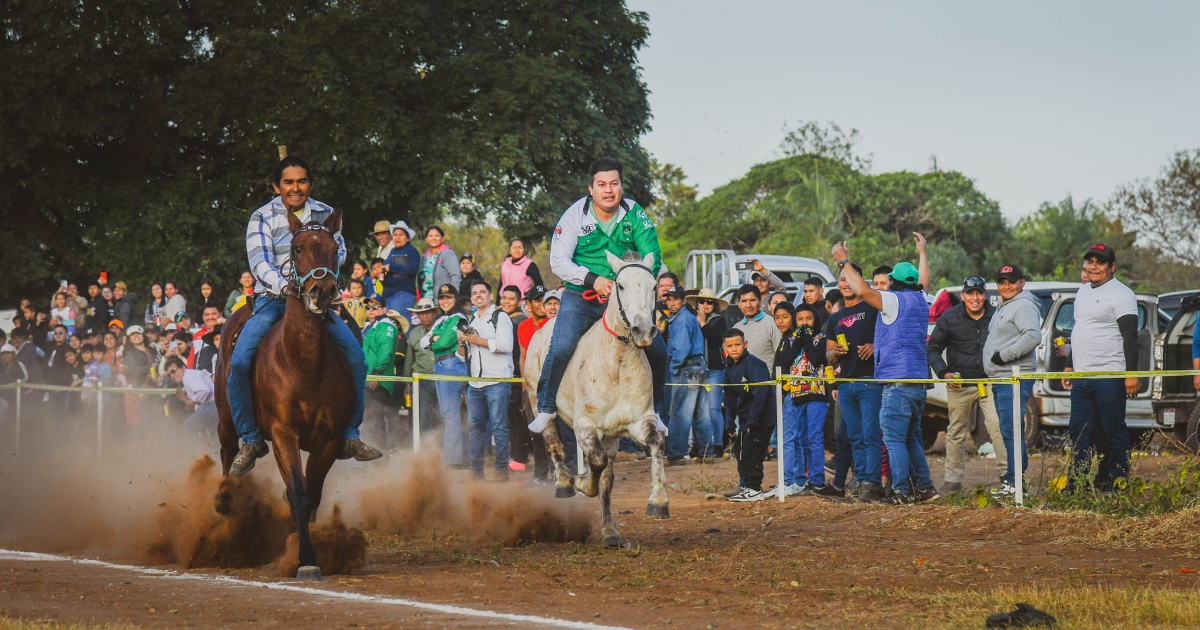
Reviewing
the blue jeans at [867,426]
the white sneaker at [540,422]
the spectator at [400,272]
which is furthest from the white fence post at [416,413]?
the white sneaker at [540,422]

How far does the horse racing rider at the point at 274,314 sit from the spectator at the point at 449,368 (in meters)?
6.92

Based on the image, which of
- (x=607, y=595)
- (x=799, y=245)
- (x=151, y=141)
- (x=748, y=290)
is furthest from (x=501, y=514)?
(x=799, y=245)

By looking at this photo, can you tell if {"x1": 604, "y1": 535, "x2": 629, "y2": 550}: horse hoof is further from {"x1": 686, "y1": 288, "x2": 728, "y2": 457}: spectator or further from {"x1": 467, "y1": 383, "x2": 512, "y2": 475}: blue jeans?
{"x1": 686, "y1": 288, "x2": 728, "y2": 457}: spectator

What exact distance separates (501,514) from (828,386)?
16.2 ft

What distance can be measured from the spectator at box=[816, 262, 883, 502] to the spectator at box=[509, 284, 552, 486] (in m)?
3.42

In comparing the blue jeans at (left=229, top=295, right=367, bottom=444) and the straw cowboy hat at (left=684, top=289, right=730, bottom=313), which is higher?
the straw cowboy hat at (left=684, top=289, right=730, bottom=313)

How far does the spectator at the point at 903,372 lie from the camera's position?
13.3 m

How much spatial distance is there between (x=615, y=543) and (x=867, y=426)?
416cm

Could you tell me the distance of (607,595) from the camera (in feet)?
26.6

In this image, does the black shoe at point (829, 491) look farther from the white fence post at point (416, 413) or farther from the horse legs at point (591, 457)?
the white fence post at point (416, 413)

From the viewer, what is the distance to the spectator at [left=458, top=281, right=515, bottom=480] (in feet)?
56.2

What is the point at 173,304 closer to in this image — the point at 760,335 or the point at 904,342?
the point at 760,335

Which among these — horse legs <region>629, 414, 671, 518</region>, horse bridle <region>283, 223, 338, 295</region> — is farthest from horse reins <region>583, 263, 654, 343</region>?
horse bridle <region>283, 223, 338, 295</region>

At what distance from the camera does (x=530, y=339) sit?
52.4 ft
